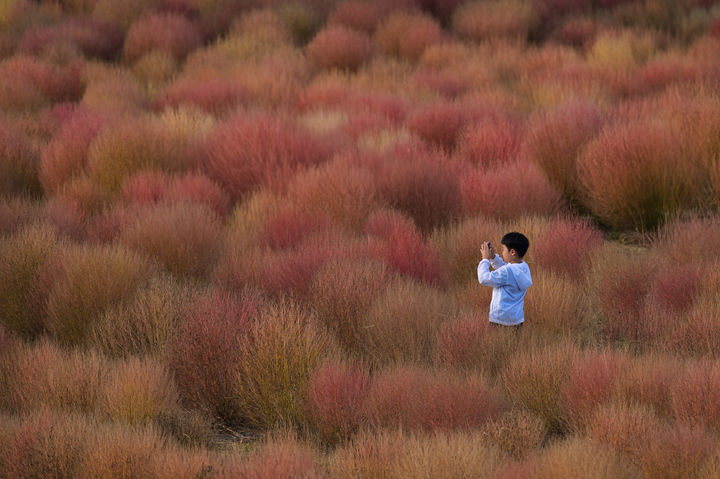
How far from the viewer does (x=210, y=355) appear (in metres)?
4.15

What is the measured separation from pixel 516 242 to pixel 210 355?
1.51 metres

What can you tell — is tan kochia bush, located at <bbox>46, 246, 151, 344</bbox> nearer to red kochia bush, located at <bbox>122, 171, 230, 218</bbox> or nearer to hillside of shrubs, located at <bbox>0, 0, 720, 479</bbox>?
hillside of shrubs, located at <bbox>0, 0, 720, 479</bbox>

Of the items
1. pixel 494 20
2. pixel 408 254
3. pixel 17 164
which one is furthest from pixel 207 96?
pixel 408 254

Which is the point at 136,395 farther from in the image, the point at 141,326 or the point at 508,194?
the point at 508,194

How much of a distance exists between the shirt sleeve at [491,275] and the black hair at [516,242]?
14cm

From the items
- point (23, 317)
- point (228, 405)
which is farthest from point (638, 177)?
point (23, 317)

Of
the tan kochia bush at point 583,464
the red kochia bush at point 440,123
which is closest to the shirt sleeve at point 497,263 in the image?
the tan kochia bush at point 583,464

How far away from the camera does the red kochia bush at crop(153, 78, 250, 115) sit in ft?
30.1

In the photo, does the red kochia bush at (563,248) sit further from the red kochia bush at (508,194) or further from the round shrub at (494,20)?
the round shrub at (494,20)

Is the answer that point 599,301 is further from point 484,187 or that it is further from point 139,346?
point 139,346

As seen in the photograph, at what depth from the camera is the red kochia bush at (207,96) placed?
918cm

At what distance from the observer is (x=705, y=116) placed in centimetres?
707

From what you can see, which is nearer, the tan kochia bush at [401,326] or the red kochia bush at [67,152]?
the tan kochia bush at [401,326]

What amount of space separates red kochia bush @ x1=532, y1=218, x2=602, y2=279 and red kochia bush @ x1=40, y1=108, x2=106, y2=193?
3657 millimetres
